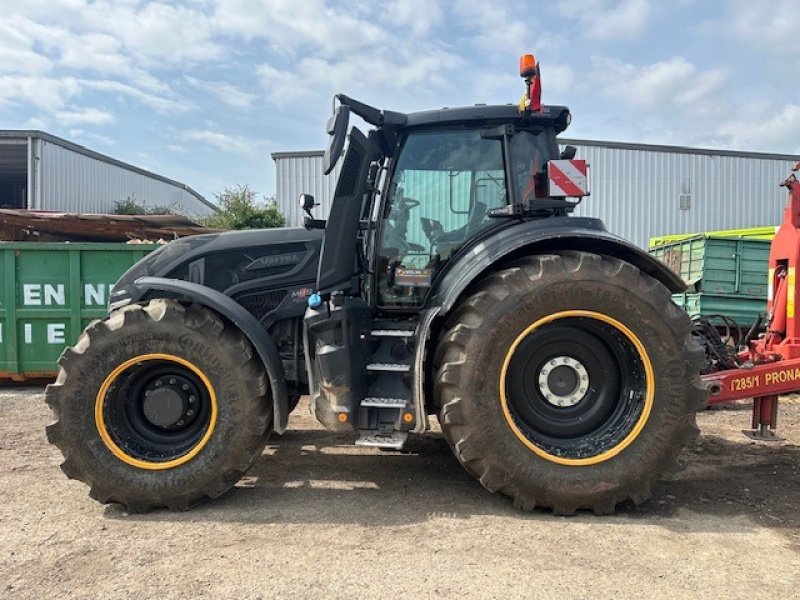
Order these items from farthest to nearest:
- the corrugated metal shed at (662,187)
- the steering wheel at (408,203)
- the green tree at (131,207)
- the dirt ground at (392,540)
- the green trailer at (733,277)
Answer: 1. the green tree at (131,207)
2. the corrugated metal shed at (662,187)
3. the green trailer at (733,277)
4. the steering wheel at (408,203)
5. the dirt ground at (392,540)

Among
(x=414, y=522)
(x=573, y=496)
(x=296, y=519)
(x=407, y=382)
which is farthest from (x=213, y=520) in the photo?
(x=573, y=496)

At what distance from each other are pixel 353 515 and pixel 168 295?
189cm

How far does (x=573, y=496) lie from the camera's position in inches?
132

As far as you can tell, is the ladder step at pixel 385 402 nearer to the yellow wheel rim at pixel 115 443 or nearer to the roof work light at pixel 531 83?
the yellow wheel rim at pixel 115 443

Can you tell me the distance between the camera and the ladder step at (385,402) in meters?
3.53

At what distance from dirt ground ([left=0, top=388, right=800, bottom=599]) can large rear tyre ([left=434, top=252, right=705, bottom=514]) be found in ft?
0.76

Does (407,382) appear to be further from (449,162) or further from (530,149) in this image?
(530,149)

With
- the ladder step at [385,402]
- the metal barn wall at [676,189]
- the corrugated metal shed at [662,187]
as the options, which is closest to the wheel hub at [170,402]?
the ladder step at [385,402]

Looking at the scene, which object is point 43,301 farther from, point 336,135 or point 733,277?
point 733,277

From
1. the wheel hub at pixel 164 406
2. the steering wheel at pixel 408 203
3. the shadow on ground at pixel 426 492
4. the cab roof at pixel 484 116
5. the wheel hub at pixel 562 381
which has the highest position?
the cab roof at pixel 484 116

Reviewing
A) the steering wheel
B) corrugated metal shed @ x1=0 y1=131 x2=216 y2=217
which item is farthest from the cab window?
corrugated metal shed @ x1=0 y1=131 x2=216 y2=217

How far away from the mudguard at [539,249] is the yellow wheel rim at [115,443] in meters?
1.54

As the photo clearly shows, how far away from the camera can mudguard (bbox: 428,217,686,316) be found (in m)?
3.43

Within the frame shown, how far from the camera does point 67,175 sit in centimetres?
1855
